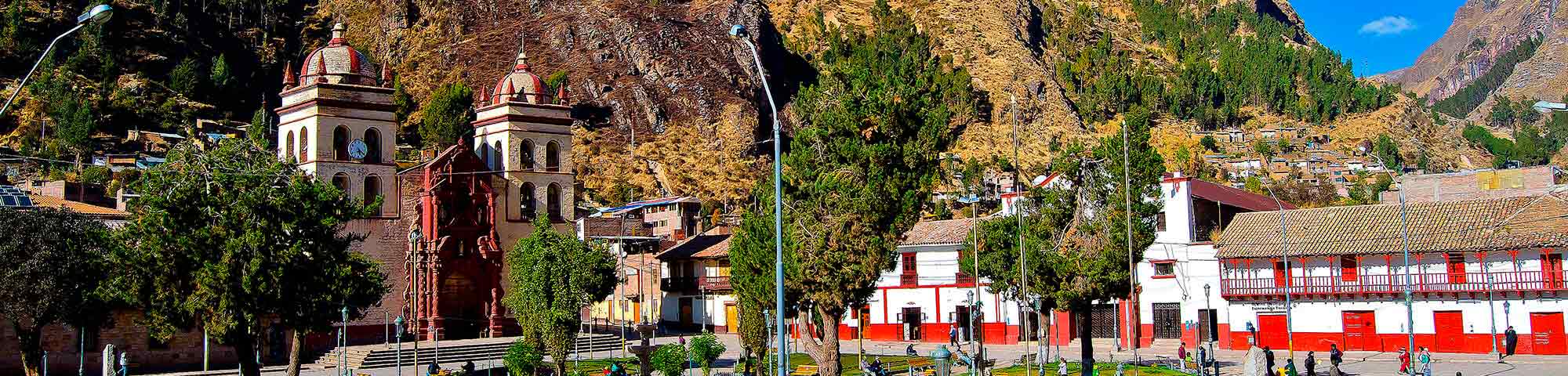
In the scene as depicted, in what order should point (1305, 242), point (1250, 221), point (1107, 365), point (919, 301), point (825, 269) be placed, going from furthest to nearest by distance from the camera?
point (919, 301)
point (1250, 221)
point (1305, 242)
point (1107, 365)
point (825, 269)

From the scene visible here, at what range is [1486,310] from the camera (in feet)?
186

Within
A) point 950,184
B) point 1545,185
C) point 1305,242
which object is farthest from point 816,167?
point 950,184

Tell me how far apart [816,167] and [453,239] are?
34.5 meters

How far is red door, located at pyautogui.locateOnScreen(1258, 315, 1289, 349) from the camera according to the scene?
205 ft

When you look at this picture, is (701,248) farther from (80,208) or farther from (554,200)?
(80,208)

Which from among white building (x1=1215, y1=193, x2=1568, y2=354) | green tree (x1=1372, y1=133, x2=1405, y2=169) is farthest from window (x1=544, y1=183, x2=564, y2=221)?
green tree (x1=1372, y1=133, x2=1405, y2=169)

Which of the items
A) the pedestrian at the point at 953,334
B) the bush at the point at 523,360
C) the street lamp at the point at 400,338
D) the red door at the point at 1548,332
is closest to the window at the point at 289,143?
the street lamp at the point at 400,338

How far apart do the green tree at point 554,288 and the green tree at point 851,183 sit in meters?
10.1

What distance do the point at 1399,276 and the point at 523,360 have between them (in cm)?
3605

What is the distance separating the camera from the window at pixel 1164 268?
66500mm

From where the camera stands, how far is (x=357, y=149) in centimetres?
6800

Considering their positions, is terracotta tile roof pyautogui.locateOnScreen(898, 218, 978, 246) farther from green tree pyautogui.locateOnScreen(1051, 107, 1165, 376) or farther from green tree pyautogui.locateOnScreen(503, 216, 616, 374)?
green tree pyautogui.locateOnScreen(503, 216, 616, 374)

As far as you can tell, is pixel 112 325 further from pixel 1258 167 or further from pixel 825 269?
pixel 1258 167

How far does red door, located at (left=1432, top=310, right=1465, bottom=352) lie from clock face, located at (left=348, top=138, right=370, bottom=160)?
47272mm
